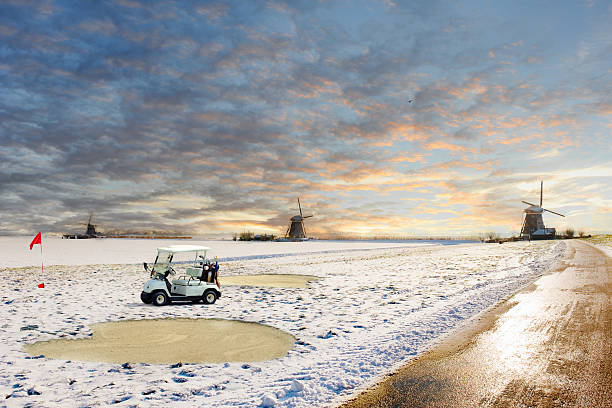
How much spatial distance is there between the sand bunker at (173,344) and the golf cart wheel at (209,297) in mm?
3399

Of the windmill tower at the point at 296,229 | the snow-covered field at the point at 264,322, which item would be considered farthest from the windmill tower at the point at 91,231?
the snow-covered field at the point at 264,322

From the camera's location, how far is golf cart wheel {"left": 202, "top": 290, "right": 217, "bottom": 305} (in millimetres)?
15695

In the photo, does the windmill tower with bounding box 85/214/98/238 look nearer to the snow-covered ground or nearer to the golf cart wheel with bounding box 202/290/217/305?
the snow-covered ground

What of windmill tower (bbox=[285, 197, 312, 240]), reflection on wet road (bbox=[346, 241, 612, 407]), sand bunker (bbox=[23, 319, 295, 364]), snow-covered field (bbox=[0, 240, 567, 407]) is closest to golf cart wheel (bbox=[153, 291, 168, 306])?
snow-covered field (bbox=[0, 240, 567, 407])

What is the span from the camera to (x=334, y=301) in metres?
15.6

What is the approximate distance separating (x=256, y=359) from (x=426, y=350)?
4.03 m

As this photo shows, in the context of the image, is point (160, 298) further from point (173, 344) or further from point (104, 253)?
point (104, 253)

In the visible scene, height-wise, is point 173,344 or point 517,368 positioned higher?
point 517,368

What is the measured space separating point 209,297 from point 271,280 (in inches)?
327

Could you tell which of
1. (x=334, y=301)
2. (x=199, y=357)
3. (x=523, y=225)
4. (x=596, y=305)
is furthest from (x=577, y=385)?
(x=523, y=225)

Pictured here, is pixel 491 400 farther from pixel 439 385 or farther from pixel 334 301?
pixel 334 301

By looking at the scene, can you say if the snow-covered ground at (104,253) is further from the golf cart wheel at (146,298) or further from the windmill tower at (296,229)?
the windmill tower at (296,229)

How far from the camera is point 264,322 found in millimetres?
12188

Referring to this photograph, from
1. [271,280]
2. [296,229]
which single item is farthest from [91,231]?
[271,280]
